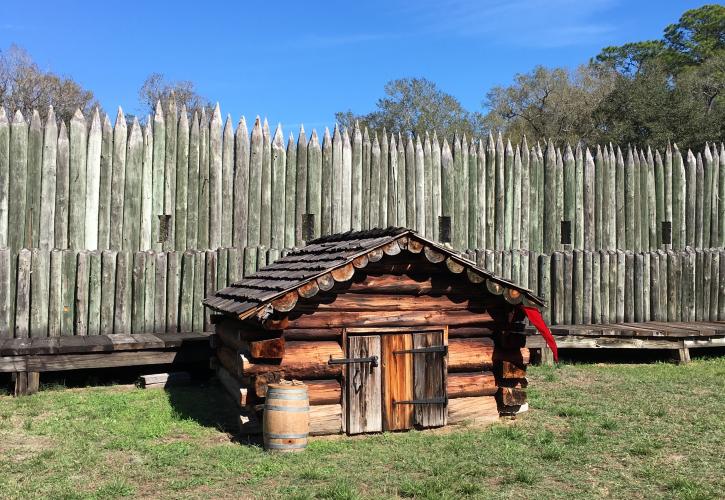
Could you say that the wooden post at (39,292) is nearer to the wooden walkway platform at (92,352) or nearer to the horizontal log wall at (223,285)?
the horizontal log wall at (223,285)

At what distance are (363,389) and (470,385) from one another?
4.88 ft

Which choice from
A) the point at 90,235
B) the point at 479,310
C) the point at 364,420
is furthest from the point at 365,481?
the point at 90,235

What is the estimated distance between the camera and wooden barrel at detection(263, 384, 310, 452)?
7957 millimetres

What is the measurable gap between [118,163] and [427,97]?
36.0 m

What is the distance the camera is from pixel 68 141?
11.7 meters

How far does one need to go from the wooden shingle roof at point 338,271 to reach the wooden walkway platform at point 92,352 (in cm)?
178

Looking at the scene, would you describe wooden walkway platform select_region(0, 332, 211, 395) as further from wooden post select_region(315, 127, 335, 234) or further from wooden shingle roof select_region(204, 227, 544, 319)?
wooden post select_region(315, 127, 335, 234)

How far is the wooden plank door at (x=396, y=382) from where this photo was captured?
29.5 ft

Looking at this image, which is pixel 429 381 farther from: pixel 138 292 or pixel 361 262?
pixel 138 292

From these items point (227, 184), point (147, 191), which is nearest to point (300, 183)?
point (227, 184)

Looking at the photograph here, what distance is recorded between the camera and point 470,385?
9.50 m

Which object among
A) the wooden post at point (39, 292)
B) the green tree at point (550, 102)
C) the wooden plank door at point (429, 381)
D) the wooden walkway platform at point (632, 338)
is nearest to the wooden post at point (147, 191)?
the wooden post at point (39, 292)

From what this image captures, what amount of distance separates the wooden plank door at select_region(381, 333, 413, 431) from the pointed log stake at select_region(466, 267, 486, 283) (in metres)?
1.07

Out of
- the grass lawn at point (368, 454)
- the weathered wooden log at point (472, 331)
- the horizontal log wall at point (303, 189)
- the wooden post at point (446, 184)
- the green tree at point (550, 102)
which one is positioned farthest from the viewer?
the green tree at point (550, 102)
